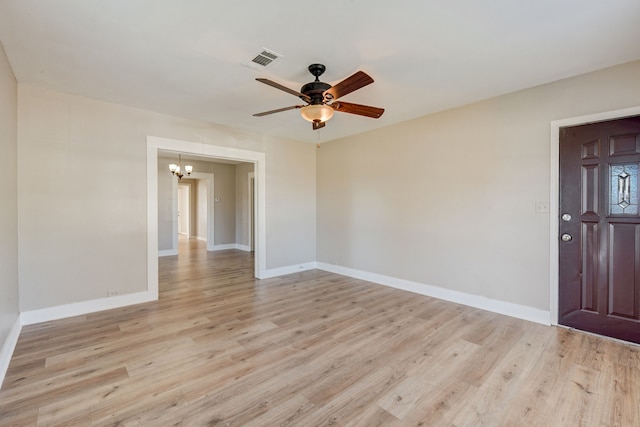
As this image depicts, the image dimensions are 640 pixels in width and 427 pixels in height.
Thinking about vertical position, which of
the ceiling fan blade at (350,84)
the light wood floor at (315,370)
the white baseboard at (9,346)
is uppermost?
the ceiling fan blade at (350,84)

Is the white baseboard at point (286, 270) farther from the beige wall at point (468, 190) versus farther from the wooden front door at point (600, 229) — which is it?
the wooden front door at point (600, 229)

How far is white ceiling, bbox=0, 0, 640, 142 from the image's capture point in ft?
6.18

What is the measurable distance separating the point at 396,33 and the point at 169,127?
10.7 feet

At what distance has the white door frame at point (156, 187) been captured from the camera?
151 inches

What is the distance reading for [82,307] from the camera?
337 cm

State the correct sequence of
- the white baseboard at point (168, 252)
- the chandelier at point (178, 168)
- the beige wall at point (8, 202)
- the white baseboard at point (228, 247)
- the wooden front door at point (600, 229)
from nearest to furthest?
the beige wall at point (8, 202), the wooden front door at point (600, 229), the chandelier at point (178, 168), the white baseboard at point (168, 252), the white baseboard at point (228, 247)

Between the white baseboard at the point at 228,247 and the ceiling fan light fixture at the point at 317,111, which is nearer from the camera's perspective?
→ the ceiling fan light fixture at the point at 317,111

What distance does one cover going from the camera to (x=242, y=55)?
7.98ft

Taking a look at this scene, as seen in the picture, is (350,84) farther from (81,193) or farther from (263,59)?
(81,193)

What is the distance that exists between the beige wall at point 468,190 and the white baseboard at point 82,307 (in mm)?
3269

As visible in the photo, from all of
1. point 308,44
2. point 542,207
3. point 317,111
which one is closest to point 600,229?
point 542,207

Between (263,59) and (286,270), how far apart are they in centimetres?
378

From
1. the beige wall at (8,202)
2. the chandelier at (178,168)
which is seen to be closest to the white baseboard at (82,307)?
the beige wall at (8,202)

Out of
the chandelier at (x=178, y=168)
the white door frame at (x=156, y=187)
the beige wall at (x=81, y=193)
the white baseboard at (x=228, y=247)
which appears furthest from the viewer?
the white baseboard at (x=228, y=247)
